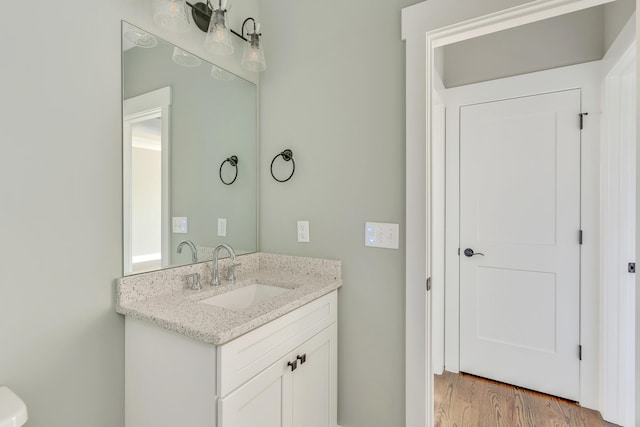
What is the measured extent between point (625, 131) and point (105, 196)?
2625 mm

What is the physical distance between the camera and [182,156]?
60.3 inches

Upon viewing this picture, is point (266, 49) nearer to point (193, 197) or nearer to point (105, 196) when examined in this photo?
point (193, 197)

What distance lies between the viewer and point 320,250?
5.71 ft

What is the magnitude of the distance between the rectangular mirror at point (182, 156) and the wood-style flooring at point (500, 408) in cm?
162

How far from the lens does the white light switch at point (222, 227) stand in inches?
67.7

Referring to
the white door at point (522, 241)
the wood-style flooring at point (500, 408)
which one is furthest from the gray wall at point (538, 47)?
the wood-style flooring at point (500, 408)

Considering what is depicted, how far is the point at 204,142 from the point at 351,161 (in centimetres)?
77

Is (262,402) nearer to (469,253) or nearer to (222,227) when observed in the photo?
(222,227)

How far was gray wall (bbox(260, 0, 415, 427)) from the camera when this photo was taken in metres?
1.54

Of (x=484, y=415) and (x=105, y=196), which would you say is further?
(x=484, y=415)

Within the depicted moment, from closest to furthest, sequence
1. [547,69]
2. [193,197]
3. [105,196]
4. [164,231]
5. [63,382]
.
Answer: [63,382] → [105,196] → [164,231] → [193,197] → [547,69]

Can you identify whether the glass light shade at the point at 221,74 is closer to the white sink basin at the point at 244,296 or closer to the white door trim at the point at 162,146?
the white door trim at the point at 162,146

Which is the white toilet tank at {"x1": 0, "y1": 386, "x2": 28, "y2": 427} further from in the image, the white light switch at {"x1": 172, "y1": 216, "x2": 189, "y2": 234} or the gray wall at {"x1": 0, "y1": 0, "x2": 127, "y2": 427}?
the white light switch at {"x1": 172, "y1": 216, "x2": 189, "y2": 234}

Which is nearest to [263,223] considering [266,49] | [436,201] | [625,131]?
[266,49]
